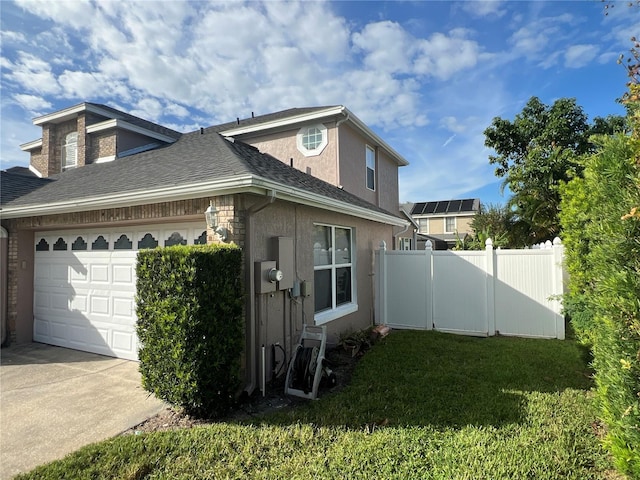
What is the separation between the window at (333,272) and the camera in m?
7.25

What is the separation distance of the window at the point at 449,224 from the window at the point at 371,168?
27020 millimetres

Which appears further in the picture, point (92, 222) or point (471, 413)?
point (92, 222)

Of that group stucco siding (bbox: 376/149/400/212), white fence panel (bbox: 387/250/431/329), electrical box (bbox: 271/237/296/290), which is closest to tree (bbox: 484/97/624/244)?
stucco siding (bbox: 376/149/400/212)

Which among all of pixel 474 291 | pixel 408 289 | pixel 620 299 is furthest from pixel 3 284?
pixel 474 291

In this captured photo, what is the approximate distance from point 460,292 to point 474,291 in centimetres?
34

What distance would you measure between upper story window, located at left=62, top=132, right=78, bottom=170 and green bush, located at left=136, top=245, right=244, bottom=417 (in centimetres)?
1141

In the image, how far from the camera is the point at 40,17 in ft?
23.0

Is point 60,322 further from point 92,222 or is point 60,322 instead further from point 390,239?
point 390,239

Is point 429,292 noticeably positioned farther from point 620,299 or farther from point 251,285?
point 620,299

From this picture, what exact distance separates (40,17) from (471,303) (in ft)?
38.6

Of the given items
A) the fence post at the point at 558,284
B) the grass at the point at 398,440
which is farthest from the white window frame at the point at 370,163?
the grass at the point at 398,440

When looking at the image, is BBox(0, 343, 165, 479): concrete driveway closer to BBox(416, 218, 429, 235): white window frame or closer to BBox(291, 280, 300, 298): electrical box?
BBox(291, 280, 300, 298): electrical box

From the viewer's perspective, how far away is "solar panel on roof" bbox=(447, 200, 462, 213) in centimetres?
3847

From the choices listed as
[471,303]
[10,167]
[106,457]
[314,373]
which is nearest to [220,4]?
[314,373]
